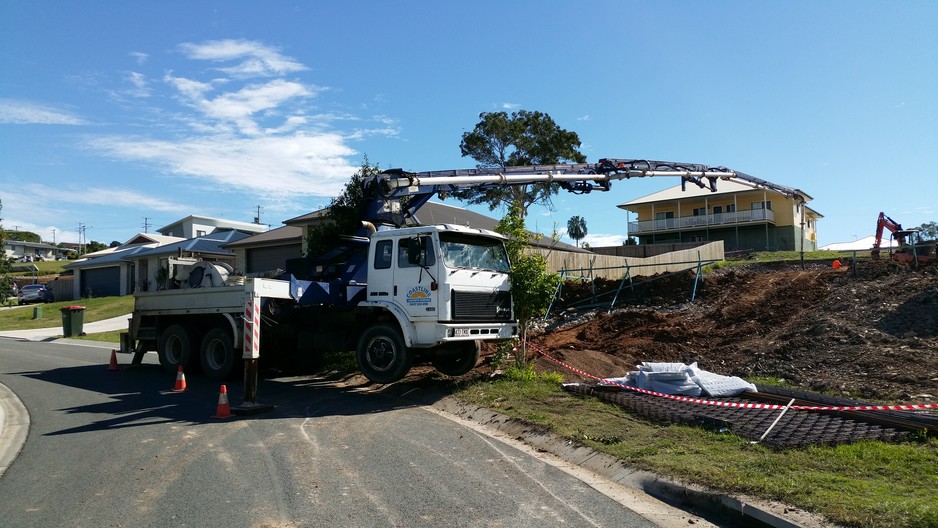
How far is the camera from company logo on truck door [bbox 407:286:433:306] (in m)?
10.7

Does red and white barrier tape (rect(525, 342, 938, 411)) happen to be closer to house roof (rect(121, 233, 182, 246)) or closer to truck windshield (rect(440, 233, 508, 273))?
truck windshield (rect(440, 233, 508, 273))

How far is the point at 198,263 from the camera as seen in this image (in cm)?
1445

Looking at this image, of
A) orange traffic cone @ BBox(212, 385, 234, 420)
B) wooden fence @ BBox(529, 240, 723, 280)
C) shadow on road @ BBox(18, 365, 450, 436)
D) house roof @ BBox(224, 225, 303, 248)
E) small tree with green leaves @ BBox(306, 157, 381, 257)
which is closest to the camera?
orange traffic cone @ BBox(212, 385, 234, 420)

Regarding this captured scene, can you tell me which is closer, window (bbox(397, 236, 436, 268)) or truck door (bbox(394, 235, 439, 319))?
truck door (bbox(394, 235, 439, 319))

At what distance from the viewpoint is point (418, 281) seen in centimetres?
1092

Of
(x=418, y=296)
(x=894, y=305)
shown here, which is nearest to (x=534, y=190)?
(x=894, y=305)

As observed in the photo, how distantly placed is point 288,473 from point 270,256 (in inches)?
1115

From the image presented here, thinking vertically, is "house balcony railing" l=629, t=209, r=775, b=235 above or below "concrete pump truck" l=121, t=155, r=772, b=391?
above

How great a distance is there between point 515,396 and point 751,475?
480 centimetres

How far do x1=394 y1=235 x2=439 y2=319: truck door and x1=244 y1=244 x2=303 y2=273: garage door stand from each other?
21.7 m

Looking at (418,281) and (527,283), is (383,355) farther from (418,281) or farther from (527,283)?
(527,283)

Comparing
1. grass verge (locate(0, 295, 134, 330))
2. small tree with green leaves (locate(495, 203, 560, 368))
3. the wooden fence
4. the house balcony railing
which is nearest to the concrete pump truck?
small tree with green leaves (locate(495, 203, 560, 368))

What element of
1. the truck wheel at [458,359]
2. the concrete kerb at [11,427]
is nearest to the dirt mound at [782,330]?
the truck wheel at [458,359]

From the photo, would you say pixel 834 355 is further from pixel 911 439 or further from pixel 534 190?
pixel 534 190
